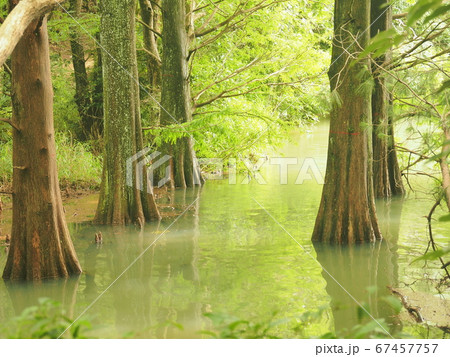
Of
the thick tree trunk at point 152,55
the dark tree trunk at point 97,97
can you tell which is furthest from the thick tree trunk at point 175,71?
the dark tree trunk at point 97,97

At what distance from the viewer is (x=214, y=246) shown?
10.1 meters

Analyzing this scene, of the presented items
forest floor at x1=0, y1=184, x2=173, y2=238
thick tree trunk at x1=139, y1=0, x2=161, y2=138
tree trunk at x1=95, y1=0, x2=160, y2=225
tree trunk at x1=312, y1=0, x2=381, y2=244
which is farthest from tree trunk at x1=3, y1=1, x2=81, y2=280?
thick tree trunk at x1=139, y1=0, x2=161, y2=138

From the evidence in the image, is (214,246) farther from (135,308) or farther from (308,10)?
(308,10)

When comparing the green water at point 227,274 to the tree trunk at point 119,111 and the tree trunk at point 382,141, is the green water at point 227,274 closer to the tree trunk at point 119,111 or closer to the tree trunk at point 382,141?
the tree trunk at point 119,111

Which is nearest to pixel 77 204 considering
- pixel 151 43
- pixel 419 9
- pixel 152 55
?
A: pixel 152 55

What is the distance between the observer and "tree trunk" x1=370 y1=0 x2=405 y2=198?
14312 millimetres

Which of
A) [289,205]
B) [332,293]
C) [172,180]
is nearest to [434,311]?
[332,293]

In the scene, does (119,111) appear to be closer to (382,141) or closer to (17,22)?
(382,141)

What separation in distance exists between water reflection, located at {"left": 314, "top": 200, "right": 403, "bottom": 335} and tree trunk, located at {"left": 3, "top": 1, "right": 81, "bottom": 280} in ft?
12.4

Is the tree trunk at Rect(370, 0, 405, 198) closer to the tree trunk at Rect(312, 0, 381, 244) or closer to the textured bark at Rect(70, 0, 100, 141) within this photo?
the tree trunk at Rect(312, 0, 381, 244)

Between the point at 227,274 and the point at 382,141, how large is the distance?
26.7 ft

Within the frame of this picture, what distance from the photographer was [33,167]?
7.79 meters
